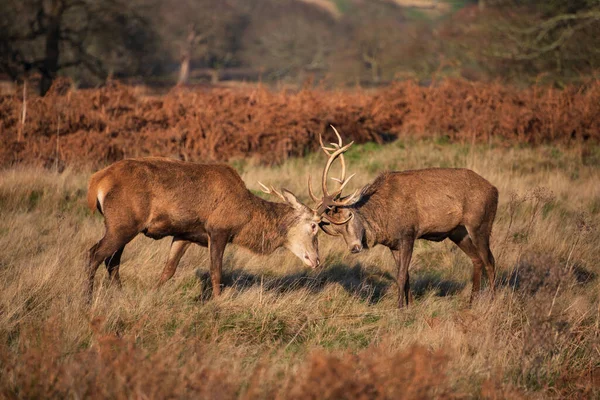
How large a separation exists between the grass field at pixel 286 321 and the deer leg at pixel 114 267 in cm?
19

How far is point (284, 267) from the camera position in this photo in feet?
28.9

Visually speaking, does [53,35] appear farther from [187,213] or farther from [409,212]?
[409,212]

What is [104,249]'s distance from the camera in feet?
22.4

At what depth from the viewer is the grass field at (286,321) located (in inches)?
179

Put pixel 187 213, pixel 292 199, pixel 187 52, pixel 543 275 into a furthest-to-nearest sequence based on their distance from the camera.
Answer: pixel 187 52, pixel 292 199, pixel 187 213, pixel 543 275

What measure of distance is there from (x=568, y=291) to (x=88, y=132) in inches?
356

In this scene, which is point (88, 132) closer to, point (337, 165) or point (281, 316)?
point (337, 165)

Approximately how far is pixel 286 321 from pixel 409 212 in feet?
6.85

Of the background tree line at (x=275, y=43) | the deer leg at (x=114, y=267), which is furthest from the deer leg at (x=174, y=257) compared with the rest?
the background tree line at (x=275, y=43)

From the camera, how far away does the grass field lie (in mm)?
4555

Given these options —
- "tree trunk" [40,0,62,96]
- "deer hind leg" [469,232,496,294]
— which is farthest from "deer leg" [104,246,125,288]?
"tree trunk" [40,0,62,96]

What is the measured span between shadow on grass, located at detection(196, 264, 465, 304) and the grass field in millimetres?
32

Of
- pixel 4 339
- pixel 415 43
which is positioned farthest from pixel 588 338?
pixel 415 43

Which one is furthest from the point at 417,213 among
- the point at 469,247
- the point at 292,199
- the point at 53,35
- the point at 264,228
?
the point at 53,35
